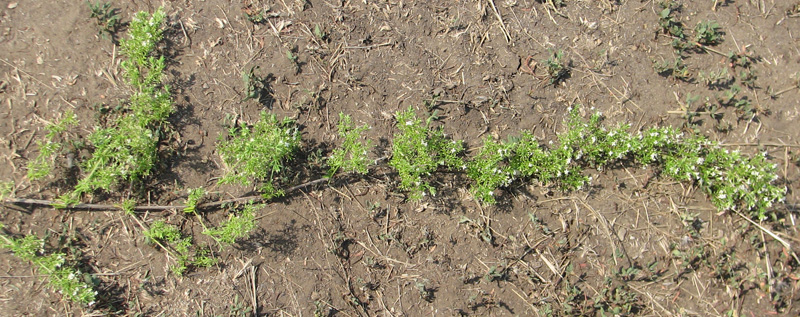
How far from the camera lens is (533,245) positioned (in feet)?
17.3

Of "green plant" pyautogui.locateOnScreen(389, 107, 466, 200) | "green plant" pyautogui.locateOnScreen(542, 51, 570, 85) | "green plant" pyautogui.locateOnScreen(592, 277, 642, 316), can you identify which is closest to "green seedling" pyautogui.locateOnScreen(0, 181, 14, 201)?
"green plant" pyautogui.locateOnScreen(389, 107, 466, 200)

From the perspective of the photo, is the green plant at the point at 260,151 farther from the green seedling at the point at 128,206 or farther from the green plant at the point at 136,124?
the green seedling at the point at 128,206

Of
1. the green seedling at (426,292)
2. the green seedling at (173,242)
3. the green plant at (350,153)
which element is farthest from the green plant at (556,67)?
the green seedling at (173,242)

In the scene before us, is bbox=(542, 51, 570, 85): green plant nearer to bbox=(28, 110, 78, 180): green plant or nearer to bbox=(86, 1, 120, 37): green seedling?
bbox=(86, 1, 120, 37): green seedling

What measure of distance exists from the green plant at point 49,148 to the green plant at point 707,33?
693 centimetres

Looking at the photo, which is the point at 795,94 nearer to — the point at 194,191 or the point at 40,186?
the point at 194,191

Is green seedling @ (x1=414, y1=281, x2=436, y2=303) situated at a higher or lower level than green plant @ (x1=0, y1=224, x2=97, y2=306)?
lower

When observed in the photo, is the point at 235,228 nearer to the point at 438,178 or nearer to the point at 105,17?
the point at 438,178

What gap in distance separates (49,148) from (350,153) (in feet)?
9.50

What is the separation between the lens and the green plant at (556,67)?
546 cm

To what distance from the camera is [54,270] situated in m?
4.59

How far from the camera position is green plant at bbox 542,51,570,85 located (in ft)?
17.9

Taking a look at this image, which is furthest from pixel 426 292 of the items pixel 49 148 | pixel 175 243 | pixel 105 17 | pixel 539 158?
pixel 105 17

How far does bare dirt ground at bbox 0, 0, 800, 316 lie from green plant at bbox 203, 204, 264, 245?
189 mm
